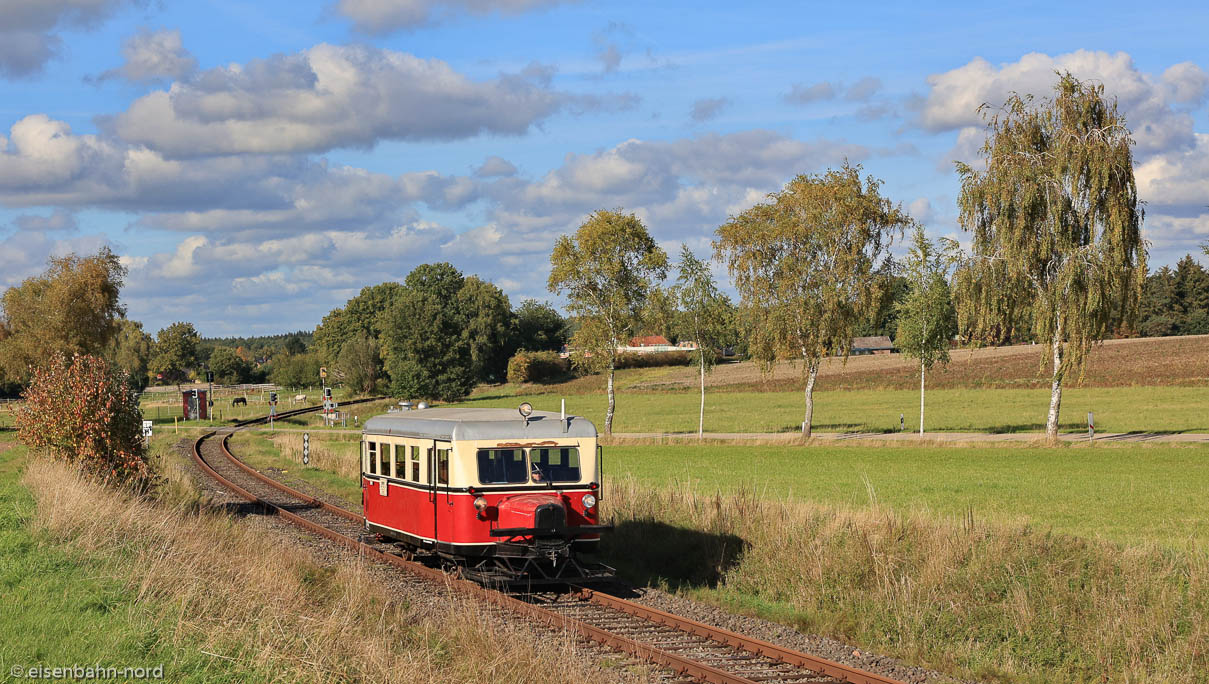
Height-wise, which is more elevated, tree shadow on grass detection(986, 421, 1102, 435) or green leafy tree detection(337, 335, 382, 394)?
green leafy tree detection(337, 335, 382, 394)

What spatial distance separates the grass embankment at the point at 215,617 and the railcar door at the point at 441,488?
128 cm

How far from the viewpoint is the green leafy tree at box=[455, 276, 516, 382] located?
12012cm

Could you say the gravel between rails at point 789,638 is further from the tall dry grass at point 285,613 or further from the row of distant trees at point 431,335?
the row of distant trees at point 431,335

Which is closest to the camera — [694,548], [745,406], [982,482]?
[694,548]

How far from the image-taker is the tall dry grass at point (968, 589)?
1123 cm

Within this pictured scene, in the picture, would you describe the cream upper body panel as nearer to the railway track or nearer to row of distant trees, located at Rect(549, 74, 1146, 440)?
the railway track

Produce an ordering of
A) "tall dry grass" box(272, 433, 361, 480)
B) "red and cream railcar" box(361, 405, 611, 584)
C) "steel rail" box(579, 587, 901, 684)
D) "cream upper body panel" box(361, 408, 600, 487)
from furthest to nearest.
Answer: "tall dry grass" box(272, 433, 361, 480) → "cream upper body panel" box(361, 408, 600, 487) → "red and cream railcar" box(361, 405, 611, 584) → "steel rail" box(579, 587, 901, 684)

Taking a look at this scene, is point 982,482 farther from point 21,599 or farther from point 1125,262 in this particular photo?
point 21,599

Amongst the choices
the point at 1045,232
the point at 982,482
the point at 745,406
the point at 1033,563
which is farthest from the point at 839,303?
the point at 1033,563

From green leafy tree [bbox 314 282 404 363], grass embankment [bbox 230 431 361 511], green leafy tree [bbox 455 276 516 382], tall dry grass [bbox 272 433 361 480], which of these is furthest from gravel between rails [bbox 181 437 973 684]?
green leafy tree [bbox 314 282 404 363]

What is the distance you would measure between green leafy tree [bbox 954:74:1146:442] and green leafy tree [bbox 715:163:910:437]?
5.74 metres

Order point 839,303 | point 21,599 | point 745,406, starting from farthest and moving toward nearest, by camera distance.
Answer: point 745,406
point 839,303
point 21,599

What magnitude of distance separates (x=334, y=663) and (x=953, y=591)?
8211 millimetres

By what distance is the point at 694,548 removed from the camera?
58.4 feet
